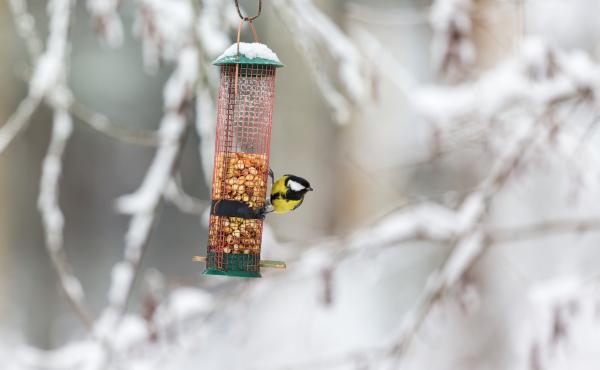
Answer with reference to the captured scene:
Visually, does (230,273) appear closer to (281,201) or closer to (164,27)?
(281,201)

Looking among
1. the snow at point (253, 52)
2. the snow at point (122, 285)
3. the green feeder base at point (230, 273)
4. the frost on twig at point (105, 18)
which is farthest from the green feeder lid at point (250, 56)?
the snow at point (122, 285)

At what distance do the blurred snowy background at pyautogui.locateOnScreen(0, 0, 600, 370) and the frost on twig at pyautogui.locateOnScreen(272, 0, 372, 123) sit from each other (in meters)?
0.01

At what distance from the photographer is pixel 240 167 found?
327cm

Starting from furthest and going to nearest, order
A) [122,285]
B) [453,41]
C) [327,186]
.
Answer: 1. [327,186]
2. [122,285]
3. [453,41]

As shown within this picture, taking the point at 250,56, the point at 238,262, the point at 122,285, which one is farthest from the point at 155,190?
the point at 250,56

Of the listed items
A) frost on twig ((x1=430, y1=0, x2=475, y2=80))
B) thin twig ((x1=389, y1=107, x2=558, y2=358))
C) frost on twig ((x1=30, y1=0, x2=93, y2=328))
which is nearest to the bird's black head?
frost on twig ((x1=430, y1=0, x2=475, y2=80))

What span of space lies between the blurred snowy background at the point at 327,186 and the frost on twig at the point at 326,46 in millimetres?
13

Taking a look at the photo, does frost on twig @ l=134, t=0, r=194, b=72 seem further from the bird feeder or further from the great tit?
the great tit

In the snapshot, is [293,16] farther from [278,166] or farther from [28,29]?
[278,166]

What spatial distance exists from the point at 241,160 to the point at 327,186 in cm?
579

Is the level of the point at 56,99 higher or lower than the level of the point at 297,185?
higher

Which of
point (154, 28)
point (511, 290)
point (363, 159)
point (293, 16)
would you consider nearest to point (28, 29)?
point (154, 28)

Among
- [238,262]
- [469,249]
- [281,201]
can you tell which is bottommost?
[238,262]

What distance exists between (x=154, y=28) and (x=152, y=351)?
1.81 m
